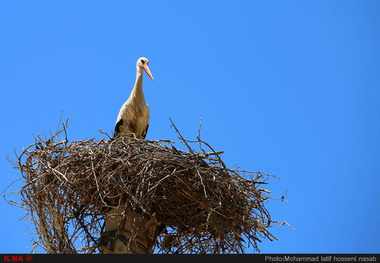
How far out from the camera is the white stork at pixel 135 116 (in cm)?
682

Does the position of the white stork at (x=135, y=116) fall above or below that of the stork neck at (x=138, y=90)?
below

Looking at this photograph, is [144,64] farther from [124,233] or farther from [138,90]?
[124,233]

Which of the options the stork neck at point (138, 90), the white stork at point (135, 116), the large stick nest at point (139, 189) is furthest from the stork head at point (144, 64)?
the large stick nest at point (139, 189)

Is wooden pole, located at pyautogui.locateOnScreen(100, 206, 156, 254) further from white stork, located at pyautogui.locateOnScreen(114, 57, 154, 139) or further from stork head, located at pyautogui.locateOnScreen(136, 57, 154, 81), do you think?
stork head, located at pyautogui.locateOnScreen(136, 57, 154, 81)

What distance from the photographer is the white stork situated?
682 cm

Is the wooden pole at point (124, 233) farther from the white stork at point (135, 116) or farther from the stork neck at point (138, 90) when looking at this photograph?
the stork neck at point (138, 90)

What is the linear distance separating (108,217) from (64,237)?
18.8 inches

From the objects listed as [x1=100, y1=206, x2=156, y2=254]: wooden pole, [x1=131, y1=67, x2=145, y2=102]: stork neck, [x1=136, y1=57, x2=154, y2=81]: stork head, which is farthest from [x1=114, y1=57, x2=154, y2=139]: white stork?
[x1=100, y1=206, x2=156, y2=254]: wooden pole

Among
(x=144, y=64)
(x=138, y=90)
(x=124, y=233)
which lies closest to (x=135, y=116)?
(x=138, y=90)

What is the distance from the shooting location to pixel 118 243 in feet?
17.0

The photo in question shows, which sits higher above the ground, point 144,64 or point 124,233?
point 144,64

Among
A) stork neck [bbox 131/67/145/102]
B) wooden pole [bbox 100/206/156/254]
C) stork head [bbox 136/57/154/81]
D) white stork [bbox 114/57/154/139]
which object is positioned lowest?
wooden pole [bbox 100/206/156/254]

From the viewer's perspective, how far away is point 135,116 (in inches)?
269
